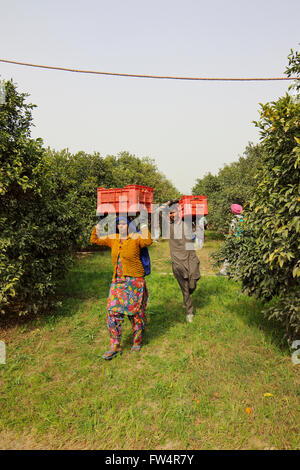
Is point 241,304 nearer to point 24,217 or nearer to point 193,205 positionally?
point 193,205

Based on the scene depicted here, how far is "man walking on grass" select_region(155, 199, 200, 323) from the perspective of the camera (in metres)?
5.96

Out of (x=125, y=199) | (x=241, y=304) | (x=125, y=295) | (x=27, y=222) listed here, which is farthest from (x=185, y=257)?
(x=27, y=222)

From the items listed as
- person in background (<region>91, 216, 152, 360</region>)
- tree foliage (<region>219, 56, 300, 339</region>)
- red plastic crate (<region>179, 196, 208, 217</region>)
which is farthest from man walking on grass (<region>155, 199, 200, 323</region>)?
tree foliage (<region>219, 56, 300, 339</region>)

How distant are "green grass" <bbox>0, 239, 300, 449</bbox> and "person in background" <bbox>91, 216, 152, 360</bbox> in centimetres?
51

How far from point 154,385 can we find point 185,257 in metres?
2.77

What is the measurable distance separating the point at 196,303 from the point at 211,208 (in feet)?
50.8

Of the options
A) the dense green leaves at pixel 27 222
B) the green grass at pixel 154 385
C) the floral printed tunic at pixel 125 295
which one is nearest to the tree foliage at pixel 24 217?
the dense green leaves at pixel 27 222

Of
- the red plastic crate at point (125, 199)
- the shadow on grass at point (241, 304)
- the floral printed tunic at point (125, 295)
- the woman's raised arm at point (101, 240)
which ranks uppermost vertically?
the red plastic crate at point (125, 199)

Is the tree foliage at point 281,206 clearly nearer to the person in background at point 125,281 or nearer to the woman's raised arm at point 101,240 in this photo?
the person in background at point 125,281

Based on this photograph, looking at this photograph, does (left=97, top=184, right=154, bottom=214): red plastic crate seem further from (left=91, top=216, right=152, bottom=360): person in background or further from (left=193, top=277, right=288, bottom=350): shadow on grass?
(left=193, top=277, right=288, bottom=350): shadow on grass

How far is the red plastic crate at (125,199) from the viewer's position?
398cm

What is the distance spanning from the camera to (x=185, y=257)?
600cm

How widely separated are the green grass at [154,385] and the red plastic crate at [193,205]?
86.2 inches

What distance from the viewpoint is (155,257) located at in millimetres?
14180
